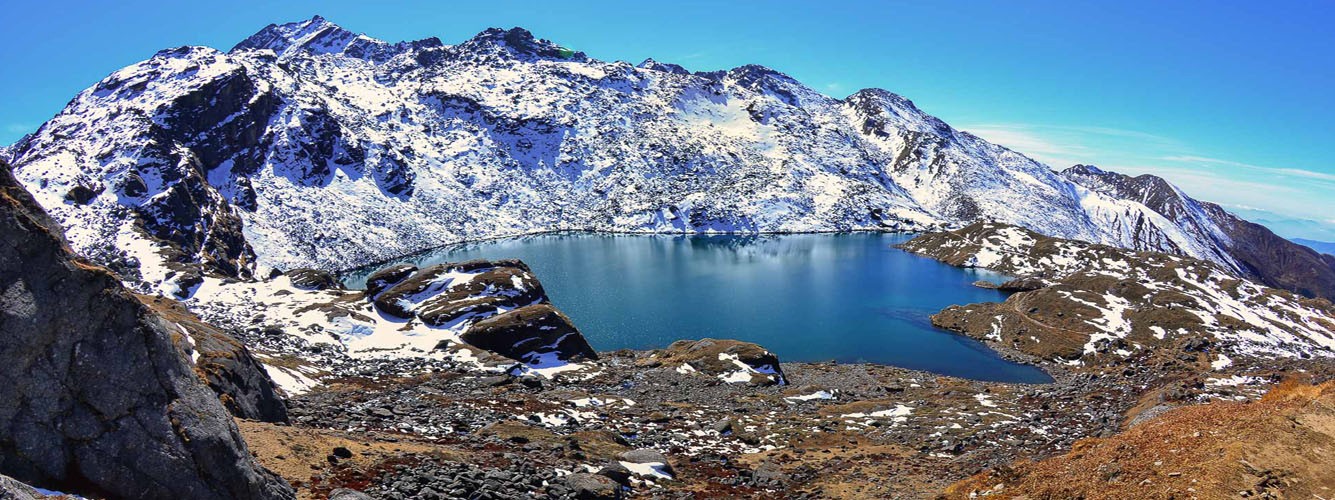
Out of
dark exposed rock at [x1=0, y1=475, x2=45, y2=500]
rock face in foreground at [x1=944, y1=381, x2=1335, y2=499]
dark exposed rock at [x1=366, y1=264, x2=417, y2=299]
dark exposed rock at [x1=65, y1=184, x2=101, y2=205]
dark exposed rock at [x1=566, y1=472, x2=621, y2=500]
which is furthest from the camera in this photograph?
dark exposed rock at [x1=65, y1=184, x2=101, y2=205]

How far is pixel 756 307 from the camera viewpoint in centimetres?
9812

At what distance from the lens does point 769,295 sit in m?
108

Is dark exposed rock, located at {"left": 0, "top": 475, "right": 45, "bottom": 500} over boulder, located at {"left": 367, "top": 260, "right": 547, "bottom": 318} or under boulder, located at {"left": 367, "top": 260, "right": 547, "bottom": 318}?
over

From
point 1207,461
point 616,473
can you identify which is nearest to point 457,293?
point 616,473

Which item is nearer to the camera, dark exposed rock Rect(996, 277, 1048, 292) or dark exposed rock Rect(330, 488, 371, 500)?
dark exposed rock Rect(330, 488, 371, 500)

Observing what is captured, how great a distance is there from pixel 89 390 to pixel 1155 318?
9657 cm

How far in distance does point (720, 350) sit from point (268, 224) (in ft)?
411

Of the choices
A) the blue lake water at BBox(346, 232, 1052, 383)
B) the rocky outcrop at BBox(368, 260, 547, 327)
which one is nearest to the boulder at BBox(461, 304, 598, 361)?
the rocky outcrop at BBox(368, 260, 547, 327)

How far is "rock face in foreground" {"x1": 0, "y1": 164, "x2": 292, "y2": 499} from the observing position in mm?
10711

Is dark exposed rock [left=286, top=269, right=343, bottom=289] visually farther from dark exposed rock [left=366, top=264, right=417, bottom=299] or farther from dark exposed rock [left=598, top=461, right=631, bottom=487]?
dark exposed rock [left=598, top=461, right=631, bottom=487]

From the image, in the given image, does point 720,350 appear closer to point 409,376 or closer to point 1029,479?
point 409,376

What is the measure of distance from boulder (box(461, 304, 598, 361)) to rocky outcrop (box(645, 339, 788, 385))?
713cm

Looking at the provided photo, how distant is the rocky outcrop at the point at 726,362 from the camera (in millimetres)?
52844

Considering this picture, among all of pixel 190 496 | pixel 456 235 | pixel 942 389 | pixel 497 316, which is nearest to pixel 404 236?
pixel 456 235
